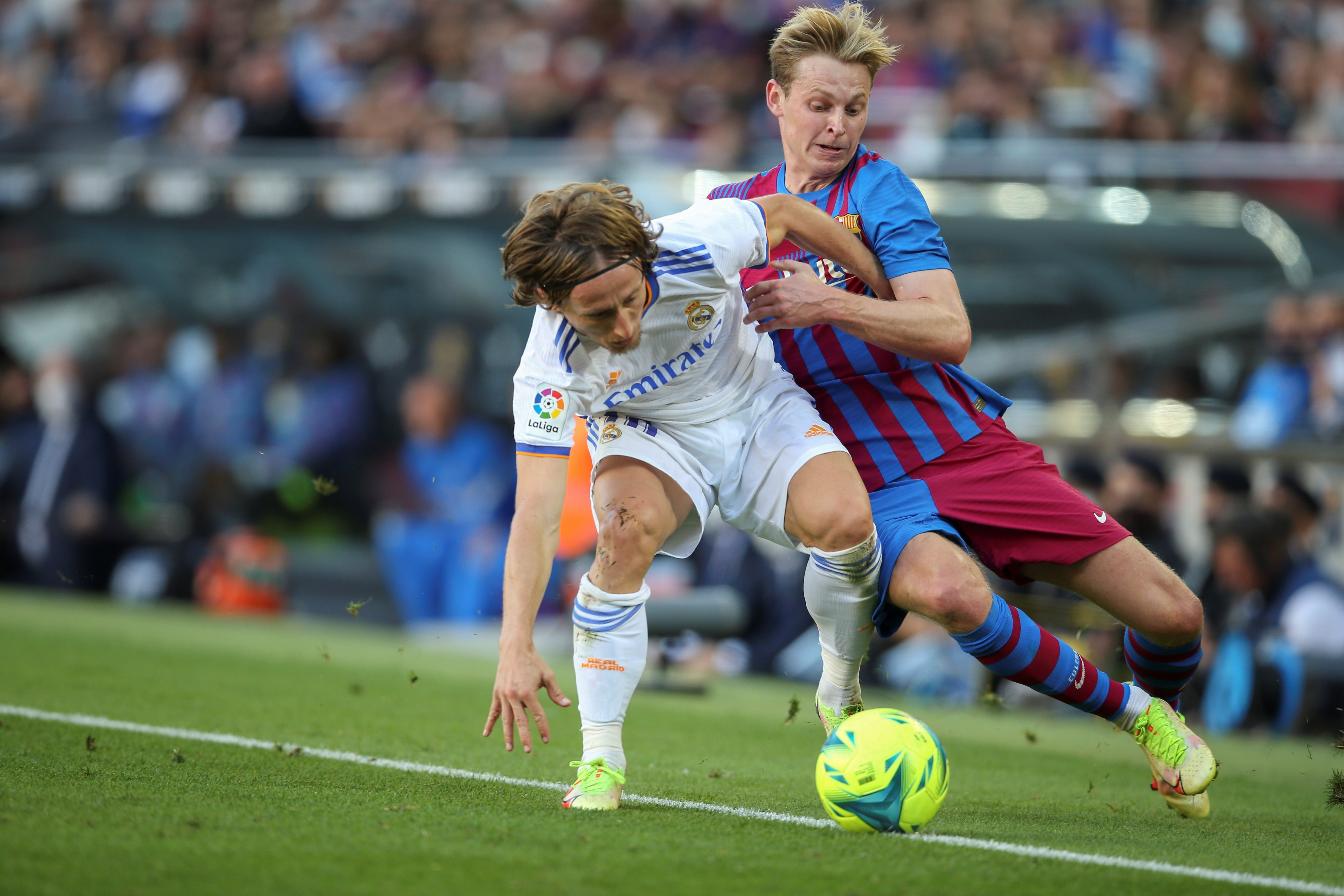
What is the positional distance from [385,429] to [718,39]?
5.09 meters

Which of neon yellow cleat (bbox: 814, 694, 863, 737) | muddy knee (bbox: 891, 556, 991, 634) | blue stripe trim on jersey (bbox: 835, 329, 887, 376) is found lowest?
neon yellow cleat (bbox: 814, 694, 863, 737)

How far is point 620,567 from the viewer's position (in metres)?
4.00

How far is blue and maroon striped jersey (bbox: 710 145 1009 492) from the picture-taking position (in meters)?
4.54

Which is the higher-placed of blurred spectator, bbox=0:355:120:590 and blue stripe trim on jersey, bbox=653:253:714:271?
blue stripe trim on jersey, bbox=653:253:714:271

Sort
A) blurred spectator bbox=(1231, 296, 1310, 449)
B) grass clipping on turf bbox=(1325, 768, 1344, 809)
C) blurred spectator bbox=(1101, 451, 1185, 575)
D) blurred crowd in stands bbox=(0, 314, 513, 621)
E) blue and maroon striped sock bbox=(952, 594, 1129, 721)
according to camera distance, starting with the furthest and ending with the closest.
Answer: blurred crowd in stands bbox=(0, 314, 513, 621), blurred spectator bbox=(1231, 296, 1310, 449), blurred spectator bbox=(1101, 451, 1185, 575), grass clipping on turf bbox=(1325, 768, 1344, 809), blue and maroon striped sock bbox=(952, 594, 1129, 721)

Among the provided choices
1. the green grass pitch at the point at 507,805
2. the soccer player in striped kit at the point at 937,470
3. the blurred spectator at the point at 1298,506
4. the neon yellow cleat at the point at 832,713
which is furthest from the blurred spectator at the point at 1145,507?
the neon yellow cleat at the point at 832,713

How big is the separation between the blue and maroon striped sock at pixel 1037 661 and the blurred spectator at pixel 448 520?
719cm

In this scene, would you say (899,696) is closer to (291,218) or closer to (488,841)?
(488,841)

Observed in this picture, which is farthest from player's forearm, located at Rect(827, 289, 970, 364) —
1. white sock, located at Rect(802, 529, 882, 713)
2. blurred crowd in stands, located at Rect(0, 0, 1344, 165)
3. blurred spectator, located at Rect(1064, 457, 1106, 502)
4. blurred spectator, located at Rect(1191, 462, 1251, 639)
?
blurred crowd in stands, located at Rect(0, 0, 1344, 165)

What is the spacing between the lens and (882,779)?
12.3ft

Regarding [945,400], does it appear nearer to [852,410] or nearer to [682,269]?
[852,410]

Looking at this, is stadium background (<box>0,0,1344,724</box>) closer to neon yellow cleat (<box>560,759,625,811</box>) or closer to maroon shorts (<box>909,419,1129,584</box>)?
maroon shorts (<box>909,419,1129,584</box>)

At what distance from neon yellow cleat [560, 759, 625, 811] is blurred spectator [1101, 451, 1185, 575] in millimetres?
5080

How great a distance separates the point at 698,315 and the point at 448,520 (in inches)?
290
